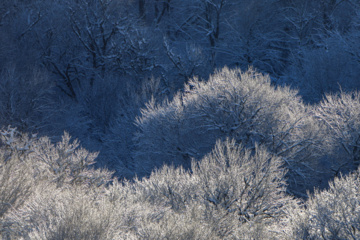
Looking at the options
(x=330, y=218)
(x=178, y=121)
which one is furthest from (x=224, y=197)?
(x=178, y=121)

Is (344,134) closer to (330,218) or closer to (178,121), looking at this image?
(178,121)

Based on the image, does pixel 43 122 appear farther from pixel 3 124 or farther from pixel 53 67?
pixel 53 67

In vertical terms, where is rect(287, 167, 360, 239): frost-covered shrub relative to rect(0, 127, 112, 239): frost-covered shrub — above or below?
below

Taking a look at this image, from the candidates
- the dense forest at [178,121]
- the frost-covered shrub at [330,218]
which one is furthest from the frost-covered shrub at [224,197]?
the frost-covered shrub at [330,218]

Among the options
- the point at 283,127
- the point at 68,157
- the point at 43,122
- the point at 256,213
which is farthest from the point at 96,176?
the point at 43,122

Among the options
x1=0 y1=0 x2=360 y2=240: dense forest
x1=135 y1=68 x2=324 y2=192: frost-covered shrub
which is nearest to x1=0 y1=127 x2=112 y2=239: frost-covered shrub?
x1=0 y1=0 x2=360 y2=240: dense forest

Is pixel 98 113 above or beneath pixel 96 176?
above

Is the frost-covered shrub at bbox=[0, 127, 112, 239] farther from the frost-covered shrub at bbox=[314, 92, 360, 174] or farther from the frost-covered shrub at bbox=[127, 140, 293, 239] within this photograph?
the frost-covered shrub at bbox=[314, 92, 360, 174]

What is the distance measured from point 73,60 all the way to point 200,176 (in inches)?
931

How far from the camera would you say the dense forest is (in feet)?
45.4

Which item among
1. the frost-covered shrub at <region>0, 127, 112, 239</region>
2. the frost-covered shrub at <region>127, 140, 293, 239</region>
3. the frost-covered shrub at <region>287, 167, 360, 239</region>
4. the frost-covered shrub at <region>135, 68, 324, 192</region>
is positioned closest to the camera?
the frost-covered shrub at <region>287, 167, 360, 239</region>

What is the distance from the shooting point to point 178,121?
26.5 meters

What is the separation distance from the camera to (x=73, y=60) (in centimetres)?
3781

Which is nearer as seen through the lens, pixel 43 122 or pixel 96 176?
pixel 96 176
